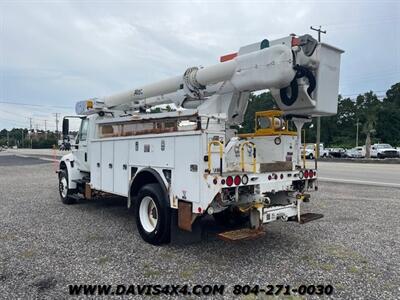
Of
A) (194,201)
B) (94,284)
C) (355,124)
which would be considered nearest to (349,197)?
(194,201)

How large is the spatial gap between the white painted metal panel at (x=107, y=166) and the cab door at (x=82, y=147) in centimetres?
173

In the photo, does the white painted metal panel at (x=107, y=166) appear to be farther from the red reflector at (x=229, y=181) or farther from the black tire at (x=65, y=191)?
the red reflector at (x=229, y=181)

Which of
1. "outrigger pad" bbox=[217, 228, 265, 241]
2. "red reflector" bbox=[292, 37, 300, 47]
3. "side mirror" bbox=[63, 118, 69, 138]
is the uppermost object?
"red reflector" bbox=[292, 37, 300, 47]

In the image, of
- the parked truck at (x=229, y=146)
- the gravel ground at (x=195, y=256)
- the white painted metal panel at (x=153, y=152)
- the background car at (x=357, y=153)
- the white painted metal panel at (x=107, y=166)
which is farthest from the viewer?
the background car at (x=357, y=153)

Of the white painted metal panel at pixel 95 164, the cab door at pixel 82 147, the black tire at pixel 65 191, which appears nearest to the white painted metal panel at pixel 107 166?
the white painted metal panel at pixel 95 164

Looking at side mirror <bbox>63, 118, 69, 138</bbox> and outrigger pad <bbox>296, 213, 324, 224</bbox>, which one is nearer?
outrigger pad <bbox>296, 213, 324, 224</bbox>

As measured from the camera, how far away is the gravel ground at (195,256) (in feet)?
15.5

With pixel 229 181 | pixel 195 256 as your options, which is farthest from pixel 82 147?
pixel 229 181

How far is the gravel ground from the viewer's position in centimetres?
471

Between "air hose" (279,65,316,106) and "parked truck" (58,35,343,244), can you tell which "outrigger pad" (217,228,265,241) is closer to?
"parked truck" (58,35,343,244)

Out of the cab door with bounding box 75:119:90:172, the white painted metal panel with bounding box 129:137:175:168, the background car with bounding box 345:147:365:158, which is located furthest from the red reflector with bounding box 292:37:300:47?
the background car with bounding box 345:147:365:158

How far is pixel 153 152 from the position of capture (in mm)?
6191

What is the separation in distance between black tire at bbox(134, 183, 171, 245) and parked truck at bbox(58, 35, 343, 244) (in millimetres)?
17

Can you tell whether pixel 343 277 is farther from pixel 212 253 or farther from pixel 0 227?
pixel 0 227
